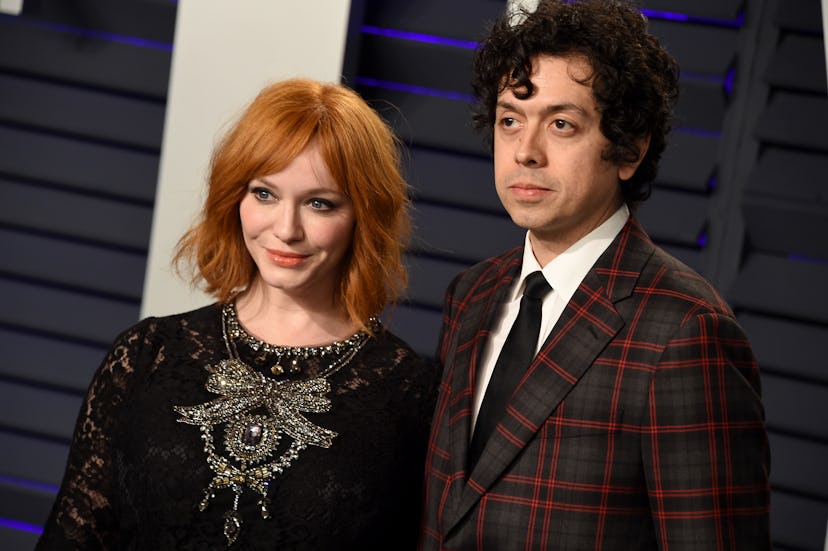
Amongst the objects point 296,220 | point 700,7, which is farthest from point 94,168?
point 700,7

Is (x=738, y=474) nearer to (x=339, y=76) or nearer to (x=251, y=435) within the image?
(x=251, y=435)

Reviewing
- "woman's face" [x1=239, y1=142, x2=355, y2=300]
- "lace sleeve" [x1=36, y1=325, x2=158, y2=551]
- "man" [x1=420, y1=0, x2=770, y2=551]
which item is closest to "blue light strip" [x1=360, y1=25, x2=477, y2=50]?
"man" [x1=420, y1=0, x2=770, y2=551]

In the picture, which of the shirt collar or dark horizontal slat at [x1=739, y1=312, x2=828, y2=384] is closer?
the shirt collar

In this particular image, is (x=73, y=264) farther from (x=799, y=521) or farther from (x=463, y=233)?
(x=799, y=521)

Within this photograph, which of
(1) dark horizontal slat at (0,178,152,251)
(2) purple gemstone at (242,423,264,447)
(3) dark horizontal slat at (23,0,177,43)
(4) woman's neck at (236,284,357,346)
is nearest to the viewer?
(2) purple gemstone at (242,423,264,447)

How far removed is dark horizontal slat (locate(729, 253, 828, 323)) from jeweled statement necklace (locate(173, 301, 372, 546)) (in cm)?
153

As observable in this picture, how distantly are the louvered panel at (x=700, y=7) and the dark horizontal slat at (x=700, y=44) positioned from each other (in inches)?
1.5

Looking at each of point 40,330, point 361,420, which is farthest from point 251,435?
point 40,330

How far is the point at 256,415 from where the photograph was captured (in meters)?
2.51

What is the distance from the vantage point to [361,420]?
255 cm

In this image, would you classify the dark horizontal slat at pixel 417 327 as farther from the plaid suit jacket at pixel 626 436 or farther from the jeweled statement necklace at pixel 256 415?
the plaid suit jacket at pixel 626 436

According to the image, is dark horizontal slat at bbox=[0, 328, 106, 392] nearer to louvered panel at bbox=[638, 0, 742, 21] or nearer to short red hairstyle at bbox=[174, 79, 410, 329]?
short red hairstyle at bbox=[174, 79, 410, 329]

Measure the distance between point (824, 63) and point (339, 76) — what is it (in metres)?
1.54

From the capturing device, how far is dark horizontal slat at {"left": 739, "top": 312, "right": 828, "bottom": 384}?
355cm
